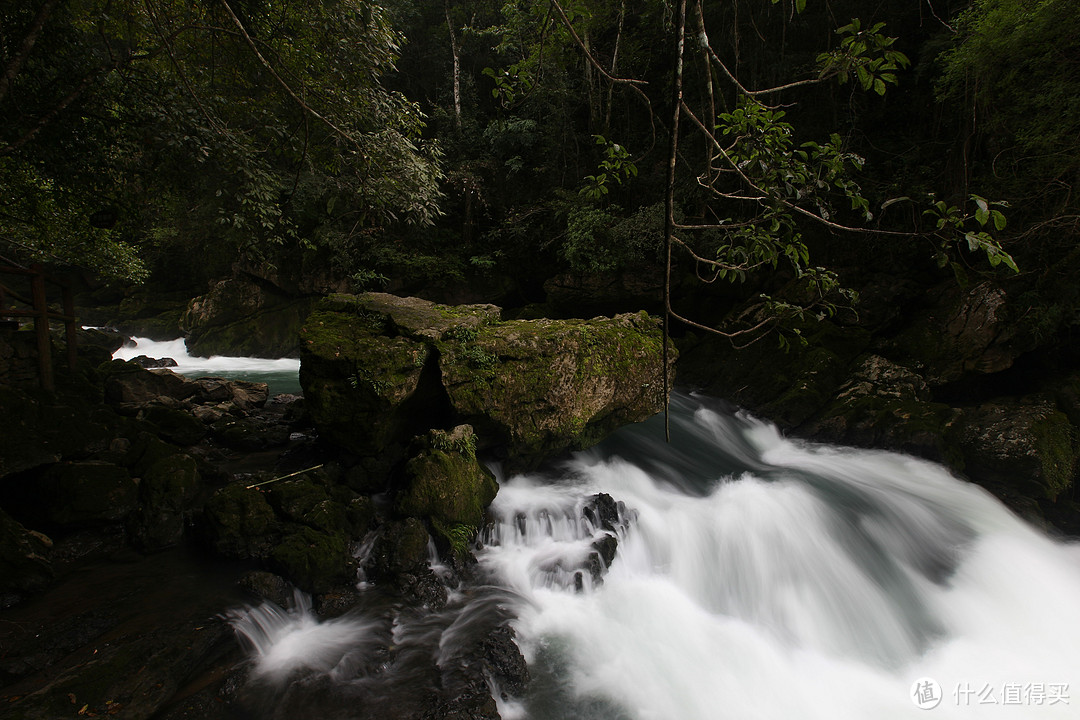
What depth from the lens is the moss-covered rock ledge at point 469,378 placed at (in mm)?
5613

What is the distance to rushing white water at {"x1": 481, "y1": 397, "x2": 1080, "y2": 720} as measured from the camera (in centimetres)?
407

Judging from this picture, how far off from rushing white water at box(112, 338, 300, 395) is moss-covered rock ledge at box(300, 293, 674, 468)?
6.91m

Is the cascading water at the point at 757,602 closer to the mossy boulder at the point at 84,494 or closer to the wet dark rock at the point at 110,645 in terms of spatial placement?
the wet dark rock at the point at 110,645

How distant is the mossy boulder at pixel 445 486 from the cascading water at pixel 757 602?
0.47m

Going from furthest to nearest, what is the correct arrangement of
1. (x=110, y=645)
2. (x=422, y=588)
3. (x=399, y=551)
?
(x=399, y=551), (x=422, y=588), (x=110, y=645)

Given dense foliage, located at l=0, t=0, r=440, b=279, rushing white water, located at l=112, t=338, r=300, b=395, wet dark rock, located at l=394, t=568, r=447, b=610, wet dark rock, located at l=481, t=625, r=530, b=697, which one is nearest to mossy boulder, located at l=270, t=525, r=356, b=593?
wet dark rock, located at l=394, t=568, r=447, b=610

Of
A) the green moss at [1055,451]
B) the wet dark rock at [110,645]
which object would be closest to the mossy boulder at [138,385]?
the wet dark rock at [110,645]

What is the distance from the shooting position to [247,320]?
16.7 m

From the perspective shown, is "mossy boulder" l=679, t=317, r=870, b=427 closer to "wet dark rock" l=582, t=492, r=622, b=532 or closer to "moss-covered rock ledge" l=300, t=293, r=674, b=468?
"moss-covered rock ledge" l=300, t=293, r=674, b=468

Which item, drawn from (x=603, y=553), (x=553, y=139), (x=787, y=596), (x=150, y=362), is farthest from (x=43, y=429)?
(x=553, y=139)

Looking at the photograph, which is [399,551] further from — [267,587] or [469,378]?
[469,378]

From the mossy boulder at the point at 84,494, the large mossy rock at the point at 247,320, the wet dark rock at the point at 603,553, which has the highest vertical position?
the large mossy rock at the point at 247,320

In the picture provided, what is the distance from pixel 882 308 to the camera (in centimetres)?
902

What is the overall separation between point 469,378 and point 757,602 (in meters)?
4.13
